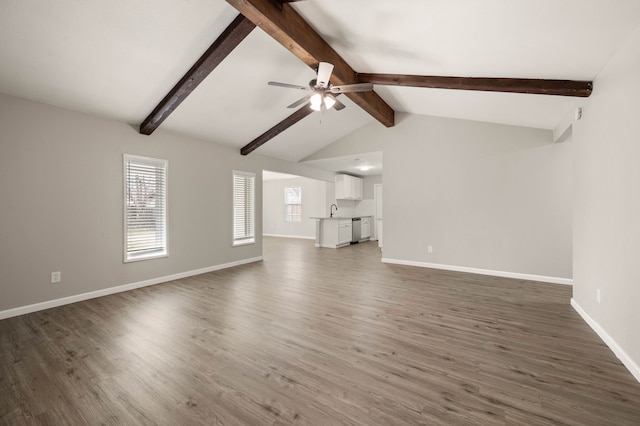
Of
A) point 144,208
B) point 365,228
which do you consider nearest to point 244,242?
point 144,208

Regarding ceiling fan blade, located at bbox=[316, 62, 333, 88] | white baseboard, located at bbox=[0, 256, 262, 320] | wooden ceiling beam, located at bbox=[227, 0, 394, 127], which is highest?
wooden ceiling beam, located at bbox=[227, 0, 394, 127]

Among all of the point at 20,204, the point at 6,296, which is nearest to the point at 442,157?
the point at 20,204

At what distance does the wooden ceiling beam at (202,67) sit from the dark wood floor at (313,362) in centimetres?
249

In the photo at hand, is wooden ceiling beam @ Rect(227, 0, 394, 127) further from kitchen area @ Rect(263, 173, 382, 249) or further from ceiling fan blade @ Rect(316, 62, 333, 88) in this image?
kitchen area @ Rect(263, 173, 382, 249)

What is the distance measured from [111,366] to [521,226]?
5603 millimetres

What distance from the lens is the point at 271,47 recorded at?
3225mm

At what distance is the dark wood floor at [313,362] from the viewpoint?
160cm

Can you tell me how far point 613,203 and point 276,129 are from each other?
4.61 meters

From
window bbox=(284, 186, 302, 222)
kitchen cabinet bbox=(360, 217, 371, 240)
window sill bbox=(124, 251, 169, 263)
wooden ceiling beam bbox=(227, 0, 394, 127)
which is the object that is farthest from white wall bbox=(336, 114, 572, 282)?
window bbox=(284, 186, 302, 222)

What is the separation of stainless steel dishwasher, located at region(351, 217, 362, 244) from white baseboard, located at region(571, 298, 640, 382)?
603 centimetres

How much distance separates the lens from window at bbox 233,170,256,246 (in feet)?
18.8

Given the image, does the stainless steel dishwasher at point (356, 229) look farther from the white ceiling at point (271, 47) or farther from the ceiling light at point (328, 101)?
the ceiling light at point (328, 101)

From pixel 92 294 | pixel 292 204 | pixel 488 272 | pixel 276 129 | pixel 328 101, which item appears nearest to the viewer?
pixel 328 101

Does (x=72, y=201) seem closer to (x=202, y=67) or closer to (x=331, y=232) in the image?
(x=202, y=67)
